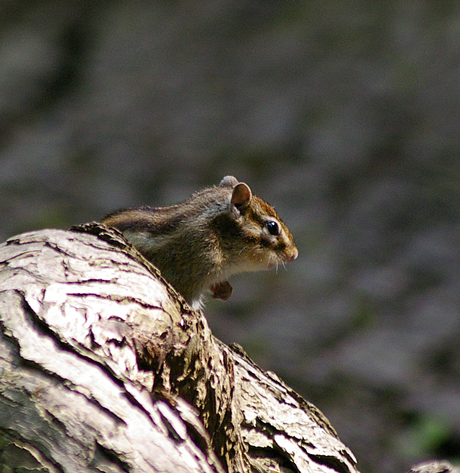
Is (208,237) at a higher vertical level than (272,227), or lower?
lower

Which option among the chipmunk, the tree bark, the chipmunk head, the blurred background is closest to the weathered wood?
the tree bark

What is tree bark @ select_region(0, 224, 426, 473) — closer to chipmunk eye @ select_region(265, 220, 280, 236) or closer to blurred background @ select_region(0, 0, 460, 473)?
chipmunk eye @ select_region(265, 220, 280, 236)

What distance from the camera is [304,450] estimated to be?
8.04 feet

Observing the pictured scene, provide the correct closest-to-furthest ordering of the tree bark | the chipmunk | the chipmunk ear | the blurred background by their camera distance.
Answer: the tree bark
the chipmunk
the chipmunk ear
the blurred background

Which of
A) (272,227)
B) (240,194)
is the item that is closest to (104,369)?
(240,194)

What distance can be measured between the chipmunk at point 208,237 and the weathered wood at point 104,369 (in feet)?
2.22

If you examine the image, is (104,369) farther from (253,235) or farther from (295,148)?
(295,148)

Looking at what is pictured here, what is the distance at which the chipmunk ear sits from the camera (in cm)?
296

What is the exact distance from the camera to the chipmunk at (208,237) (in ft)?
9.10

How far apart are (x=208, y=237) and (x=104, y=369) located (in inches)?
50.0

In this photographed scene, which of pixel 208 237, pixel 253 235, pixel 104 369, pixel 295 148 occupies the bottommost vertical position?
pixel 104 369

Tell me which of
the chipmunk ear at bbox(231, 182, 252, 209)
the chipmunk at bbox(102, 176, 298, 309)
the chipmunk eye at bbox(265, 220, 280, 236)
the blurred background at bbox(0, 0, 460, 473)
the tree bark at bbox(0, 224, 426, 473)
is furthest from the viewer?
the blurred background at bbox(0, 0, 460, 473)

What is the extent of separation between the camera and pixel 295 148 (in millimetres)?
6723

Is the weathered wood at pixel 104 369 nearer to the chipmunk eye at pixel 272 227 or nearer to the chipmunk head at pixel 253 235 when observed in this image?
the chipmunk head at pixel 253 235
